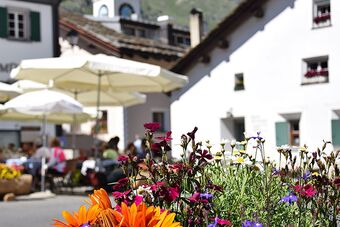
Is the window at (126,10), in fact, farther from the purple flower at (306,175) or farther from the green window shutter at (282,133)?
the purple flower at (306,175)

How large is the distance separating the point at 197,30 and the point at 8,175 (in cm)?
1925

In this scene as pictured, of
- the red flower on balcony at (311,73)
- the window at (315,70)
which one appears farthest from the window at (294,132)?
the red flower on balcony at (311,73)

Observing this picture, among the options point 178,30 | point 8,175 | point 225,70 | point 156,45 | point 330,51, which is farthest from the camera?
point 178,30

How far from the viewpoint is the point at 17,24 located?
25.8m

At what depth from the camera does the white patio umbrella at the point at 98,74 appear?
1286cm

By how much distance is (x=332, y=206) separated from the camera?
3.89 m

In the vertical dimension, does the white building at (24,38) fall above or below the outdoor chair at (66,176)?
above

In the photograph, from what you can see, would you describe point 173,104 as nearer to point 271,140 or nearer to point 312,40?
point 271,140

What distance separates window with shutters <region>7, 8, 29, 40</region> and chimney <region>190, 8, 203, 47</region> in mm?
8087

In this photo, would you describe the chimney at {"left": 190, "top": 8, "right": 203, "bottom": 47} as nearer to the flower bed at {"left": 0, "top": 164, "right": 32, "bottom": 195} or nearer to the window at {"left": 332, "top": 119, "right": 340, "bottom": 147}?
the window at {"left": 332, "top": 119, "right": 340, "bottom": 147}

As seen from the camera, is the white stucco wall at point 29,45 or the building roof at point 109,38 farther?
the building roof at point 109,38

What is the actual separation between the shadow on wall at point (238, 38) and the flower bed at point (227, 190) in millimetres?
20372

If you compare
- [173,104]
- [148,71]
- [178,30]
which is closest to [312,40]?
[173,104]

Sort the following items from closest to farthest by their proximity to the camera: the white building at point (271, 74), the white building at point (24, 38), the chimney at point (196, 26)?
the white building at point (271, 74) < the white building at point (24, 38) < the chimney at point (196, 26)
